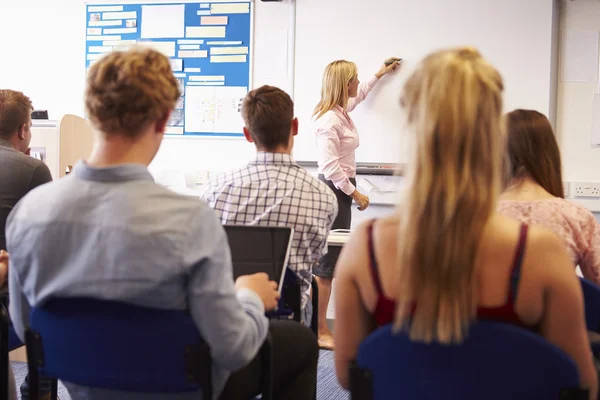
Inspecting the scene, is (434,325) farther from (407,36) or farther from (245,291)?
(407,36)

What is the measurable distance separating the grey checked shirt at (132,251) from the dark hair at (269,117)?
3.03ft

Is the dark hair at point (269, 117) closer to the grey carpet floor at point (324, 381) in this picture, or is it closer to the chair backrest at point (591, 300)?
the chair backrest at point (591, 300)

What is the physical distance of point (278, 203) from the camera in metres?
1.99

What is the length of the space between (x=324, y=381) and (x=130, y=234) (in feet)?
6.57

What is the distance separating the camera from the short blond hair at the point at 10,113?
8.02 ft

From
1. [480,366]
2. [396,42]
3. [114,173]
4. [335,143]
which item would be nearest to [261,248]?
[114,173]

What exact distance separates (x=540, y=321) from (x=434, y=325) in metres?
0.20

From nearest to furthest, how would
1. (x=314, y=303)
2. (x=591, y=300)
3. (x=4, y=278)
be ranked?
(x=591, y=300) < (x=4, y=278) < (x=314, y=303)

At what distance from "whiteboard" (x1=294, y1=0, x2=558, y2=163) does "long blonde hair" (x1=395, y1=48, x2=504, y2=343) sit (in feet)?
10.1

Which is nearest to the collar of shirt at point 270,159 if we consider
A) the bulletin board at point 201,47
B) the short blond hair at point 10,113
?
the short blond hair at point 10,113

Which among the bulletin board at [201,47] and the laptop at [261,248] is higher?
the bulletin board at [201,47]

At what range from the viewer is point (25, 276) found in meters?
1.21

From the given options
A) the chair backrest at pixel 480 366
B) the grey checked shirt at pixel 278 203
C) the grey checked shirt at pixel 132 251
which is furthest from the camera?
the grey checked shirt at pixel 278 203

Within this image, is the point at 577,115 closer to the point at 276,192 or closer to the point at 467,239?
the point at 276,192
